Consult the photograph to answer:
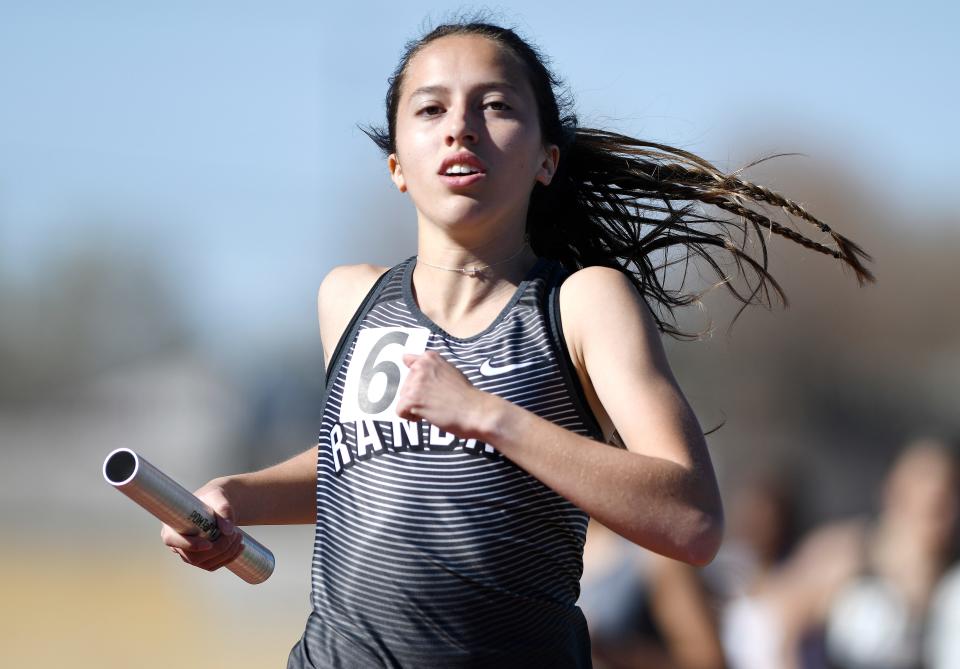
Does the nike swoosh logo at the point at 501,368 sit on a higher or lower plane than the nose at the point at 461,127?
lower

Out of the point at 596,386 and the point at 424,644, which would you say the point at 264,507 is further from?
the point at 596,386

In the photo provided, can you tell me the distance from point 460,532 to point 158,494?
0.61 metres

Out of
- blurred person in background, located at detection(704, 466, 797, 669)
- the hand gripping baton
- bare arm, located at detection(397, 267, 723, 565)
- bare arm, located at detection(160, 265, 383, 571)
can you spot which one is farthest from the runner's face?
blurred person in background, located at detection(704, 466, 797, 669)

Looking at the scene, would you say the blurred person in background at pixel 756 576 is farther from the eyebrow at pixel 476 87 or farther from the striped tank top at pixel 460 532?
the eyebrow at pixel 476 87

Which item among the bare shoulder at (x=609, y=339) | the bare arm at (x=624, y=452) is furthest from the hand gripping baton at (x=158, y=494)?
the bare shoulder at (x=609, y=339)

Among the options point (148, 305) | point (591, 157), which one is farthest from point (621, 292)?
point (148, 305)

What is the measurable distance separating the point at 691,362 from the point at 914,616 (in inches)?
589

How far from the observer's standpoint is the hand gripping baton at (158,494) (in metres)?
2.78

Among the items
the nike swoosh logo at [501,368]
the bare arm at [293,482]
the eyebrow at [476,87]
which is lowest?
the bare arm at [293,482]

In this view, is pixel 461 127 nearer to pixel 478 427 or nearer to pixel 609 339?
pixel 609 339

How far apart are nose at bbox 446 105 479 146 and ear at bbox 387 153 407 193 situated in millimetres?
255

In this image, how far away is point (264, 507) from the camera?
3.35m

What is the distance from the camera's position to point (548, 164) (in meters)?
3.33

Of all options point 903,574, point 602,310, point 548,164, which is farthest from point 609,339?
point 903,574
